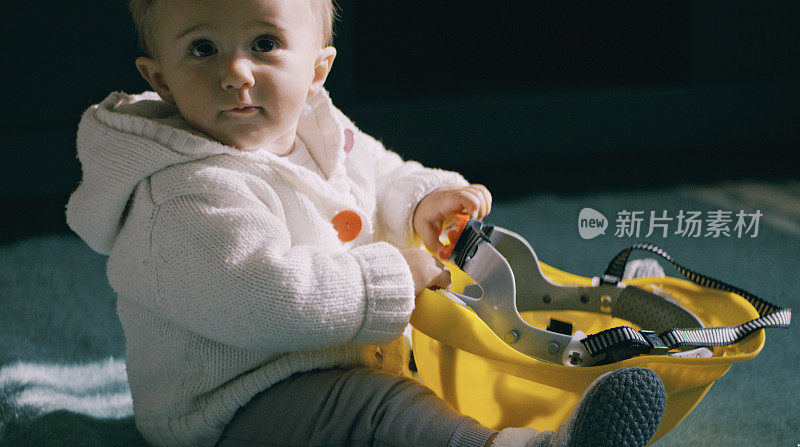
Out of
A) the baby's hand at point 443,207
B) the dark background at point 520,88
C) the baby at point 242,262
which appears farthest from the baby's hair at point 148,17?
the dark background at point 520,88

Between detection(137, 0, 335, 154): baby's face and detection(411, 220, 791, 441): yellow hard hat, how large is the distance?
0.21 m

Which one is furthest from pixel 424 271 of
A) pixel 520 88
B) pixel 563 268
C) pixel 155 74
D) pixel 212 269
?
pixel 520 88

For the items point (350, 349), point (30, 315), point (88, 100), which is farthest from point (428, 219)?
point (88, 100)

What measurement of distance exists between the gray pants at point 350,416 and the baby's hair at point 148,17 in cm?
32

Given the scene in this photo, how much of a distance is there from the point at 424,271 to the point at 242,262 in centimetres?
17

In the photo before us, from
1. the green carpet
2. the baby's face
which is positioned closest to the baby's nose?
the baby's face

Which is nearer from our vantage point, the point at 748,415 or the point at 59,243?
the point at 748,415

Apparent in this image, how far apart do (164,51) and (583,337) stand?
1.43ft

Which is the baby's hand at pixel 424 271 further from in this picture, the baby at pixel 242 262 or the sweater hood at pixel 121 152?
the sweater hood at pixel 121 152

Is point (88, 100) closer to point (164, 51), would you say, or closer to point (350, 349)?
point (164, 51)

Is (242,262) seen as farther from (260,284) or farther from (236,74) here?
(236,74)

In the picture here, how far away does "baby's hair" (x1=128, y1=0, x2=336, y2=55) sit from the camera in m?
0.68

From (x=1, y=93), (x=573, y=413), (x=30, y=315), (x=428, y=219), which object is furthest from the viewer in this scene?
(x=1, y=93)

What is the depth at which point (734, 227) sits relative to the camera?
1.31 metres
